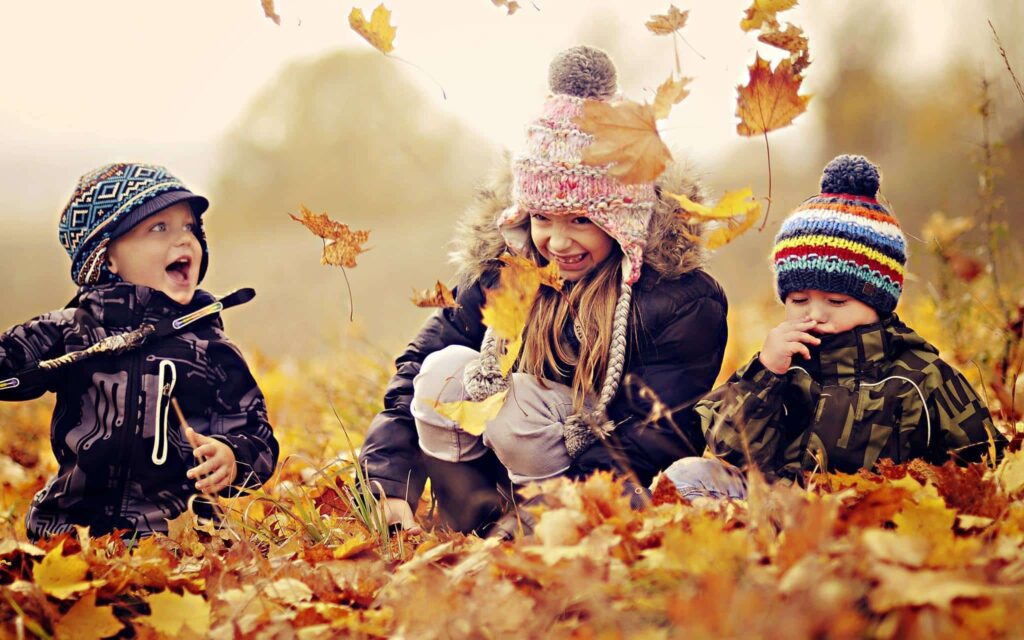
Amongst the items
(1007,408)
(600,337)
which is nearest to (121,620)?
(600,337)

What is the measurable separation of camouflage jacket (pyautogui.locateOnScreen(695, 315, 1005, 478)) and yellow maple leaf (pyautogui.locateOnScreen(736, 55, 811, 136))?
586 millimetres

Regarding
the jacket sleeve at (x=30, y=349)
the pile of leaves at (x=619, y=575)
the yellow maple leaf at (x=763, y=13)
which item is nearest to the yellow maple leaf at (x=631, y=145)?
the yellow maple leaf at (x=763, y=13)

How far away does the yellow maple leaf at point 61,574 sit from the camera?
5.83 feet

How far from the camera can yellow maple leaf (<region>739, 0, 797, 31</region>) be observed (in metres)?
2.12

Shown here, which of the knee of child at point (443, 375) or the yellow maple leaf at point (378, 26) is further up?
the yellow maple leaf at point (378, 26)

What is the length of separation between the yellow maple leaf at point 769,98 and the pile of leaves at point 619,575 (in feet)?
2.82

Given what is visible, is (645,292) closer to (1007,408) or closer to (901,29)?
(1007,408)

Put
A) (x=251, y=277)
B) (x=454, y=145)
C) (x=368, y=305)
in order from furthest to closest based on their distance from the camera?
(x=454, y=145) → (x=251, y=277) → (x=368, y=305)

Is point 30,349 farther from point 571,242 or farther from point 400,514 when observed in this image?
point 571,242

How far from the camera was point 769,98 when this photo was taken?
2.11m

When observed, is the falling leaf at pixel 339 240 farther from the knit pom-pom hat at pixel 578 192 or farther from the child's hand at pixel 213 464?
the child's hand at pixel 213 464

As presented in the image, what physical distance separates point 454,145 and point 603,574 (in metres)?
14.7

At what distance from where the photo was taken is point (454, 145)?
15648mm

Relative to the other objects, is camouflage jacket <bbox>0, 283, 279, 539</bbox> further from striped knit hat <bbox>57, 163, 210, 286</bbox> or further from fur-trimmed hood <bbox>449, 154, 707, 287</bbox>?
fur-trimmed hood <bbox>449, 154, 707, 287</bbox>
